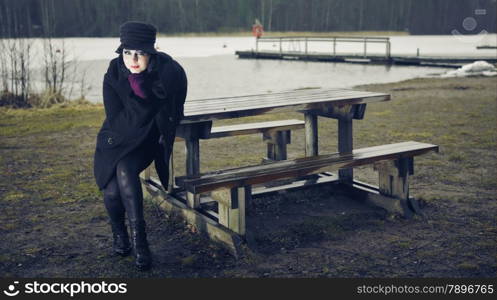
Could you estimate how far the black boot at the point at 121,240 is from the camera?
13.3ft

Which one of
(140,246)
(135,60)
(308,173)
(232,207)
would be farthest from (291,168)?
(135,60)

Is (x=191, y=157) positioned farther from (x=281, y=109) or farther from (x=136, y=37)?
(x=136, y=37)

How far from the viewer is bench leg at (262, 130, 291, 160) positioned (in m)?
6.06

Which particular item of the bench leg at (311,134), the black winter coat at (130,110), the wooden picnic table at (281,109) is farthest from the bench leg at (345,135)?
the black winter coat at (130,110)

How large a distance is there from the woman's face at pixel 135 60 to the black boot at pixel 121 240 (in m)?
1.02

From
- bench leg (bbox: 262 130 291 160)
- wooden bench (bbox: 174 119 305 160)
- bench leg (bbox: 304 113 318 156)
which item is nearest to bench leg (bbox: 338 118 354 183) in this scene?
bench leg (bbox: 304 113 318 156)

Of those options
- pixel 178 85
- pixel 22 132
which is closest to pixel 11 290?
pixel 178 85

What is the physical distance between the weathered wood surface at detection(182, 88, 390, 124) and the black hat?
675mm

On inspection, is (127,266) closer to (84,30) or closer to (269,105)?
(269,105)

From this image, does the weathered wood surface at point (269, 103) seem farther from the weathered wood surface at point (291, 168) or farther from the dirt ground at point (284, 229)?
the dirt ground at point (284, 229)

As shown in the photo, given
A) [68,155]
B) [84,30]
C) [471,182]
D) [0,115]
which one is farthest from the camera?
[84,30]

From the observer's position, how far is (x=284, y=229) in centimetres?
463

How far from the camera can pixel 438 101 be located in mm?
12062

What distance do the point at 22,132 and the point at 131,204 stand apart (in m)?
6.38
